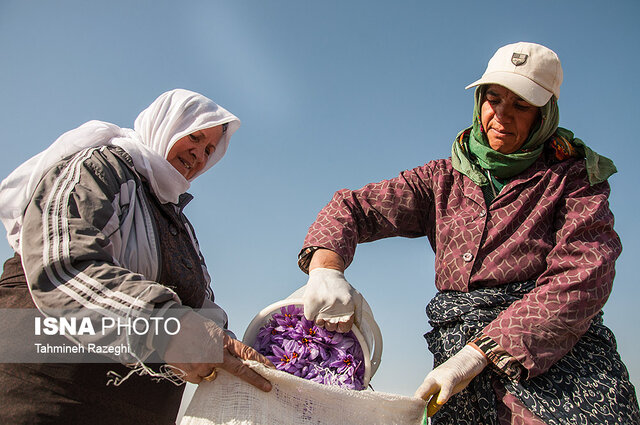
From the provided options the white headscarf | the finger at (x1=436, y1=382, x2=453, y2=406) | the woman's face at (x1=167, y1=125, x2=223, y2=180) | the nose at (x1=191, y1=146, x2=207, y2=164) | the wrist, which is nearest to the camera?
the finger at (x1=436, y1=382, x2=453, y2=406)

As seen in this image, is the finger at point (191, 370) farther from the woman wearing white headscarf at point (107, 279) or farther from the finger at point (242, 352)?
the finger at point (242, 352)

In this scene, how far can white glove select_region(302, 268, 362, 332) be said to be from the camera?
2.32 metres

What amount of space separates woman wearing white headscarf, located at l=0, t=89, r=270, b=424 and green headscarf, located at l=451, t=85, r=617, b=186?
148cm

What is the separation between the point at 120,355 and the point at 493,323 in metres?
1.56

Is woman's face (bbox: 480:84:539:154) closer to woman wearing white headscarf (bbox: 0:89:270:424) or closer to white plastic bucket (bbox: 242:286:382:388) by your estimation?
white plastic bucket (bbox: 242:286:382:388)

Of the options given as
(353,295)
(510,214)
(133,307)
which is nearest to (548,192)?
(510,214)

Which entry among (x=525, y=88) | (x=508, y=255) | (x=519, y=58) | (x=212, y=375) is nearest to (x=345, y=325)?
(x=212, y=375)

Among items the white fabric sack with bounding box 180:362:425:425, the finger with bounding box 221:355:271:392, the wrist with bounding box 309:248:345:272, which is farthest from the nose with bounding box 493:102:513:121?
the finger with bounding box 221:355:271:392

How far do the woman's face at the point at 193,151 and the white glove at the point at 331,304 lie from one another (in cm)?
109

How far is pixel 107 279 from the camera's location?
186 centimetres

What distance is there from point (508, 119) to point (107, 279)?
2.03 meters

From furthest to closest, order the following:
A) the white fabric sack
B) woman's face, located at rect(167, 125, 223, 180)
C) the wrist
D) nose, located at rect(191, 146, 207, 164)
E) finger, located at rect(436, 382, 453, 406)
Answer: nose, located at rect(191, 146, 207, 164) < woman's face, located at rect(167, 125, 223, 180) < the wrist < finger, located at rect(436, 382, 453, 406) < the white fabric sack

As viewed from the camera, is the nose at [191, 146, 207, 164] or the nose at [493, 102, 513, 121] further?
the nose at [191, 146, 207, 164]

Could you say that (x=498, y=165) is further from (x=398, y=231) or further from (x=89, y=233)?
(x=89, y=233)
